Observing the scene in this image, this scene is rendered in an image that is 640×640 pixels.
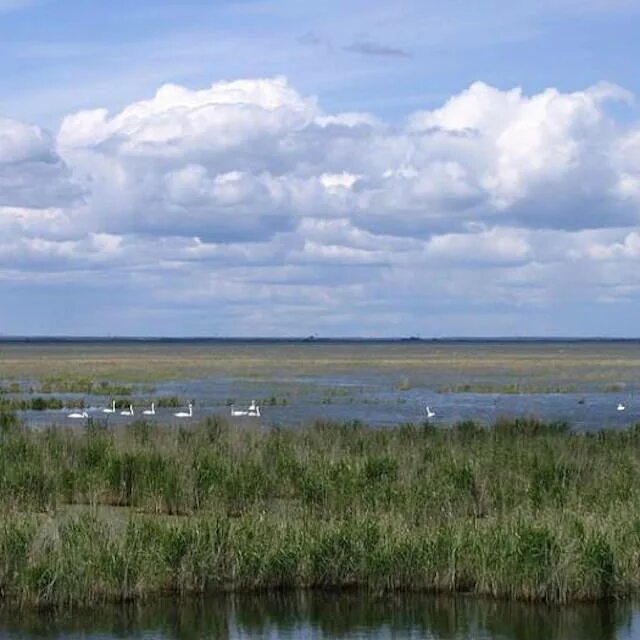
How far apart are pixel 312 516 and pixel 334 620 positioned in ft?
9.72

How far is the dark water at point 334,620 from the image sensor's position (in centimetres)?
1479

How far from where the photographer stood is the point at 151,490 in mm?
20328

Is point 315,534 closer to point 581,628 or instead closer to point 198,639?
point 198,639

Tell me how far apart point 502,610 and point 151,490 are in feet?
22.5

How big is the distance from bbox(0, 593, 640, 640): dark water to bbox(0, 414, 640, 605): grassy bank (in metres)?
0.20

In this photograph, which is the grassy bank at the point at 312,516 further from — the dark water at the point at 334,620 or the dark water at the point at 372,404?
the dark water at the point at 372,404

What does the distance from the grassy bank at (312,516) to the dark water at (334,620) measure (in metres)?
0.20

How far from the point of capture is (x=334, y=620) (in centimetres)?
1548

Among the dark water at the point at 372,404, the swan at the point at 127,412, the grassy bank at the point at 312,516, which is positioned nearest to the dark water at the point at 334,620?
the grassy bank at the point at 312,516

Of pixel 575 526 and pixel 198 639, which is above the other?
pixel 575 526

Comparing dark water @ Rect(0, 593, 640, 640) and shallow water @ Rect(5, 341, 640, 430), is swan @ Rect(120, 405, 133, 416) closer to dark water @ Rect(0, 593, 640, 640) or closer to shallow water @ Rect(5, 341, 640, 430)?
shallow water @ Rect(5, 341, 640, 430)

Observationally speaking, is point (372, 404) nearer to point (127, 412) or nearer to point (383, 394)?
point (383, 394)

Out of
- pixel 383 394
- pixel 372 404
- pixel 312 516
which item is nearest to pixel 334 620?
pixel 312 516

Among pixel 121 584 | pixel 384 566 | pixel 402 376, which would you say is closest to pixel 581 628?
pixel 384 566
